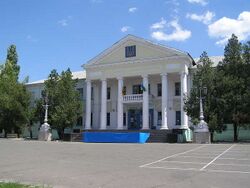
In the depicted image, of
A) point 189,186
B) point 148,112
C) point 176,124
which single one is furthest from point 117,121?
point 189,186

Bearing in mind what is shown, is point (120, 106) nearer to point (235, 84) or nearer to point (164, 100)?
point (164, 100)

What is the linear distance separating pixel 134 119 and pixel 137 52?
853 centimetres

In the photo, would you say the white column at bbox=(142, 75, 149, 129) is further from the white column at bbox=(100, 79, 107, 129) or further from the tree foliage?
the tree foliage

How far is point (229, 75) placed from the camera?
3450 centimetres

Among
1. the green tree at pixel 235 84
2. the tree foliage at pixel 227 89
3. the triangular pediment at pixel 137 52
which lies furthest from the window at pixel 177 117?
the green tree at pixel 235 84

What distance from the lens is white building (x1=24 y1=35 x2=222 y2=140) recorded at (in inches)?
1565

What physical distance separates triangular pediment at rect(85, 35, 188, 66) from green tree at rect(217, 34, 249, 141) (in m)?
5.51

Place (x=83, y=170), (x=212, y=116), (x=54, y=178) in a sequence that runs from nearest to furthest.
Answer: (x=54, y=178), (x=83, y=170), (x=212, y=116)

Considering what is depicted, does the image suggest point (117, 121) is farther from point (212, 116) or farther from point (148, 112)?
point (212, 116)

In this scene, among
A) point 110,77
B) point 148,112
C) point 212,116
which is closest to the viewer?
point 212,116

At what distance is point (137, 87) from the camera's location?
147 feet

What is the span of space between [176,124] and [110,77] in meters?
10.1

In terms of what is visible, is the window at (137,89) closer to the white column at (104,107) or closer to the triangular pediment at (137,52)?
the white column at (104,107)

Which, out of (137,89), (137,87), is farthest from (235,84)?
(137,87)
